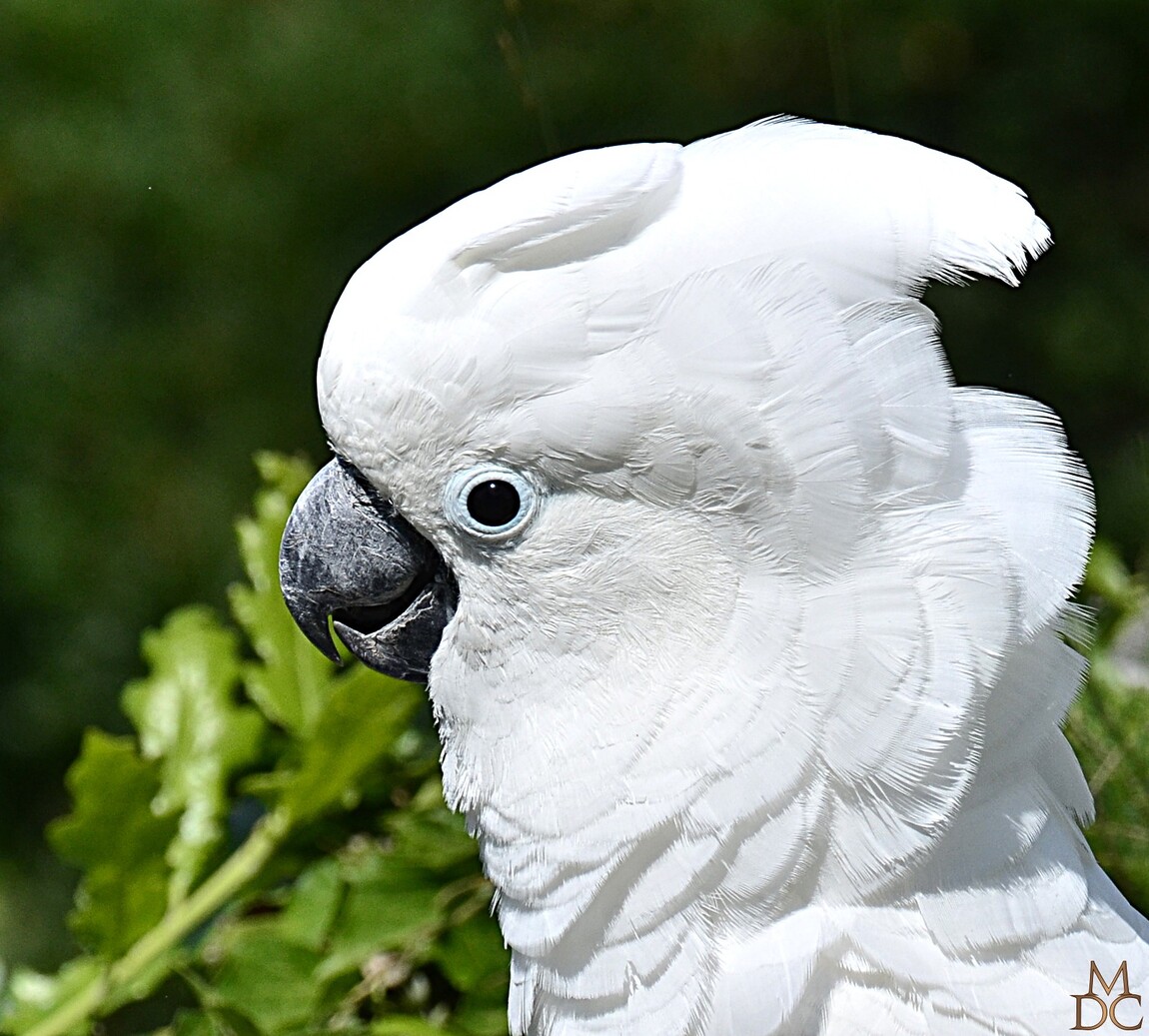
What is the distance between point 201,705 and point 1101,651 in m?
1.00

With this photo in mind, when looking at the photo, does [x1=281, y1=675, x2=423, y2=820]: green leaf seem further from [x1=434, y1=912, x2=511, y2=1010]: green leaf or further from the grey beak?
[x1=434, y1=912, x2=511, y2=1010]: green leaf

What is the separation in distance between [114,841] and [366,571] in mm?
356

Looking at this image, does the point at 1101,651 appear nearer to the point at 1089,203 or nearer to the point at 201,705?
the point at 201,705

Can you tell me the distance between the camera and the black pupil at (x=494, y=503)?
1.09 m

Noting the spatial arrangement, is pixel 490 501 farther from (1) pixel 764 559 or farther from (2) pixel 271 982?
(2) pixel 271 982

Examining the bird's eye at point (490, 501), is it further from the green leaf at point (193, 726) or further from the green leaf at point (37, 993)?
the green leaf at point (37, 993)

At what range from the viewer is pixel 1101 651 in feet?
5.01

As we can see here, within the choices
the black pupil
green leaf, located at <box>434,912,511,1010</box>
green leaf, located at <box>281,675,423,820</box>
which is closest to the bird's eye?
the black pupil

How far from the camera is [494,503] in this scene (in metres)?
Answer: 1.10

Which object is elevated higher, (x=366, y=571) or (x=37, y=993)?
(x=366, y=571)

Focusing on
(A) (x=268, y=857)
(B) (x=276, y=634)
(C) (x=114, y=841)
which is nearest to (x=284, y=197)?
(B) (x=276, y=634)

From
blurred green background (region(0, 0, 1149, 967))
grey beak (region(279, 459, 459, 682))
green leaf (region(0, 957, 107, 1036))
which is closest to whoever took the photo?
grey beak (region(279, 459, 459, 682))

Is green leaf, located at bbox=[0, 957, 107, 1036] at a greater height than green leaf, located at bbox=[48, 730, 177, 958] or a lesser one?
lesser

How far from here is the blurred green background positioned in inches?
124
